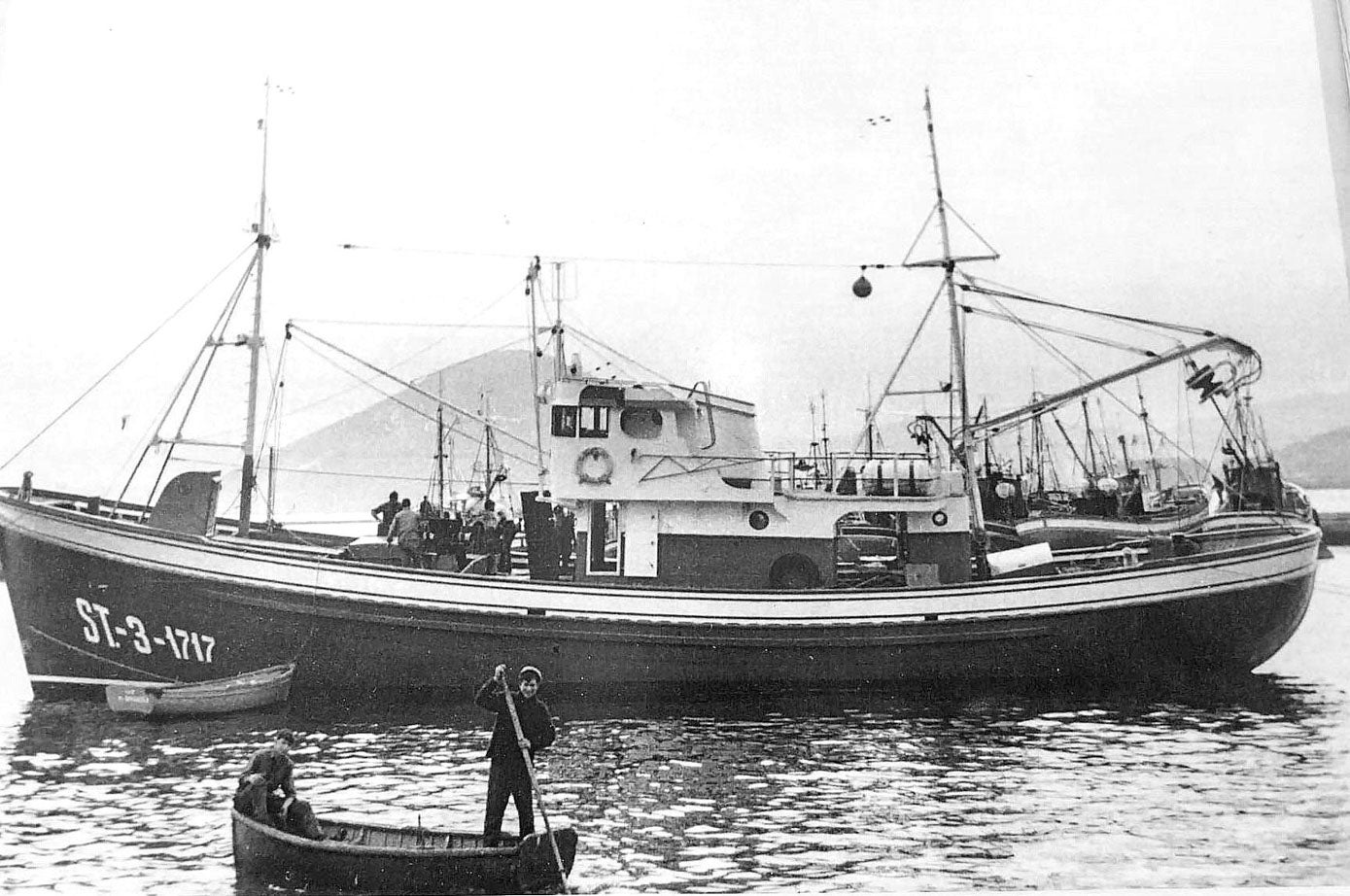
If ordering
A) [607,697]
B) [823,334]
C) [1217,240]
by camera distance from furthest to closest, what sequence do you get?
[607,697] → [823,334] → [1217,240]

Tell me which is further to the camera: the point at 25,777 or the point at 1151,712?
the point at 1151,712

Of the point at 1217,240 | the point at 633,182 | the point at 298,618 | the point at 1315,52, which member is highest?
the point at 1315,52

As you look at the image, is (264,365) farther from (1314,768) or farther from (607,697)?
(1314,768)

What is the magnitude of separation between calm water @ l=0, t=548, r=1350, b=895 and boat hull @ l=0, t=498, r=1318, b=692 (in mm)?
356

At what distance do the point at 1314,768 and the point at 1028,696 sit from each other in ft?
6.60

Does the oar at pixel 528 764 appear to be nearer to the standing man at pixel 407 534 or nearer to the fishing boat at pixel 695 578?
the fishing boat at pixel 695 578

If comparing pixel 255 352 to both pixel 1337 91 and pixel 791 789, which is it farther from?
pixel 1337 91

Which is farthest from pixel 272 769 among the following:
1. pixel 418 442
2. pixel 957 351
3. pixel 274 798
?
pixel 957 351

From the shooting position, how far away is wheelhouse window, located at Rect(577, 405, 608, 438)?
7473mm

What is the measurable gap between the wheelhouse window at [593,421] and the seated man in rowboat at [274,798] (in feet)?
12.2

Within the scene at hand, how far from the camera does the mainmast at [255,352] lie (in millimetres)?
5738

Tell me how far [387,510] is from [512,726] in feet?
11.6

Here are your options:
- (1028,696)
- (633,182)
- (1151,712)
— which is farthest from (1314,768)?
(633,182)

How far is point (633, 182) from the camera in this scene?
19.4 feet
